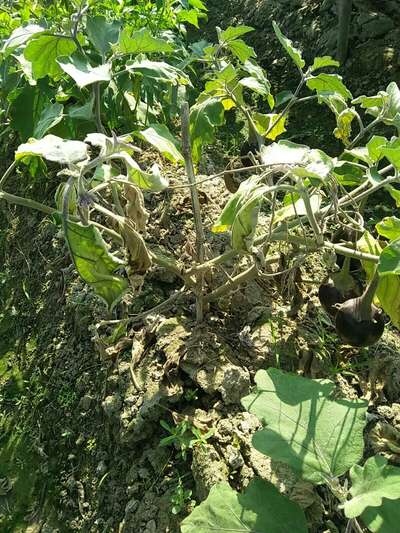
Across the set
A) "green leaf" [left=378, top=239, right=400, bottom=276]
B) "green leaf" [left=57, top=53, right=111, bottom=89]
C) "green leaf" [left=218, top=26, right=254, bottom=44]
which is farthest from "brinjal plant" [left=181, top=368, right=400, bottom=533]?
"green leaf" [left=218, top=26, right=254, bottom=44]

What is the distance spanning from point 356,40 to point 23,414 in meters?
2.30

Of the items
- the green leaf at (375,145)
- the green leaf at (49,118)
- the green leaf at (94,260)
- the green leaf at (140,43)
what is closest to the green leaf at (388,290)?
the green leaf at (375,145)

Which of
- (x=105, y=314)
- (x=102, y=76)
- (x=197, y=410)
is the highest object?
(x=102, y=76)

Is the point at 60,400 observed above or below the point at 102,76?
below

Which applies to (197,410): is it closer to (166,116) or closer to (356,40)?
(166,116)

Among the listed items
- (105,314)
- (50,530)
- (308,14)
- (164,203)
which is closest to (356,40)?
(308,14)

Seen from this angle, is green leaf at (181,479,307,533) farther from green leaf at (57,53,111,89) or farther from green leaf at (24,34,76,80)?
green leaf at (24,34,76,80)

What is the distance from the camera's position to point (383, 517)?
2.93 ft

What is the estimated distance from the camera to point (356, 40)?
9.62 feet

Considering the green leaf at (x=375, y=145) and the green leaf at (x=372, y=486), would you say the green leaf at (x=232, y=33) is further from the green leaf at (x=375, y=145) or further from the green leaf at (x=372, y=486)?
the green leaf at (x=372, y=486)

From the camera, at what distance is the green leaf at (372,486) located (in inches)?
32.2

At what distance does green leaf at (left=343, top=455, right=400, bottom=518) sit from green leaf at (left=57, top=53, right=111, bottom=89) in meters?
0.85

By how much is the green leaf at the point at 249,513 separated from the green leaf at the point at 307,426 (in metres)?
0.06

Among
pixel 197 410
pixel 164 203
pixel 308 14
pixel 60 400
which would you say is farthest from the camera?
pixel 308 14
